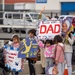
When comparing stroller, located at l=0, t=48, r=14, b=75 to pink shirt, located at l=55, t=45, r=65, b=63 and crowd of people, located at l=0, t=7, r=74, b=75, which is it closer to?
crowd of people, located at l=0, t=7, r=74, b=75

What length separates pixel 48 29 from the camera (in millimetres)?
9070

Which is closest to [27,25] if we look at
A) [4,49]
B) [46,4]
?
[4,49]

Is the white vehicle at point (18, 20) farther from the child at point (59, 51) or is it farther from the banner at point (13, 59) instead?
the child at point (59, 51)

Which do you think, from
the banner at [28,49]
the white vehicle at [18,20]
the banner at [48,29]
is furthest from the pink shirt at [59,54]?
the white vehicle at [18,20]

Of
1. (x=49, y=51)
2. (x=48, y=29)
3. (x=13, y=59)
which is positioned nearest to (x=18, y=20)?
(x=13, y=59)

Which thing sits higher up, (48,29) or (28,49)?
(48,29)

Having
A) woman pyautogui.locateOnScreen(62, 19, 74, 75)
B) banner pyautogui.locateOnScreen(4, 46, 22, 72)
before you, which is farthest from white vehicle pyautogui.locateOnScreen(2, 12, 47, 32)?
woman pyautogui.locateOnScreen(62, 19, 74, 75)

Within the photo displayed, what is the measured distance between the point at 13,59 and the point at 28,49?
1.65ft

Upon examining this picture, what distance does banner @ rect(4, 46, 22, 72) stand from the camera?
9227mm

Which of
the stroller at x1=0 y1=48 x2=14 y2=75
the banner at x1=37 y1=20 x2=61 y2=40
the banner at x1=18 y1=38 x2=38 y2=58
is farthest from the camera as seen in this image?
the stroller at x1=0 y1=48 x2=14 y2=75

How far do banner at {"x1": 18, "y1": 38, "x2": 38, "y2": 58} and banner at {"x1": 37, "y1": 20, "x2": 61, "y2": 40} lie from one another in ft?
0.92

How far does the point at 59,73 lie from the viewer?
906cm

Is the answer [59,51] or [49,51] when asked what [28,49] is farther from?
[59,51]

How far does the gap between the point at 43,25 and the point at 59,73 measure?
53.4 inches
